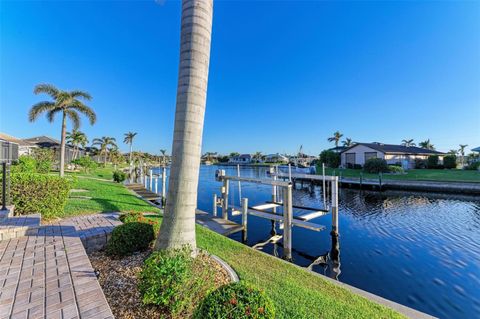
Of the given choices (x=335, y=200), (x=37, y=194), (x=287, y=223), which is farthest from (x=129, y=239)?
(x=335, y=200)

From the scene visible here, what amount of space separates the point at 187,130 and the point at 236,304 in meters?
2.78

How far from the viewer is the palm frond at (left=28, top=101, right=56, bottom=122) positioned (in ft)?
62.8

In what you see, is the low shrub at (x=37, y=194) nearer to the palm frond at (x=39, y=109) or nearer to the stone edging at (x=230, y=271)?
the stone edging at (x=230, y=271)

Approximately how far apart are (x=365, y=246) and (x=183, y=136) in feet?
31.2

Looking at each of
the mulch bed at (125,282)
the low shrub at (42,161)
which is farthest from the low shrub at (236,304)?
the low shrub at (42,161)

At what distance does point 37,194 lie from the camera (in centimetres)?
717

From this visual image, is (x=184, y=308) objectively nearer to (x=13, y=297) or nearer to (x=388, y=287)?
(x=13, y=297)

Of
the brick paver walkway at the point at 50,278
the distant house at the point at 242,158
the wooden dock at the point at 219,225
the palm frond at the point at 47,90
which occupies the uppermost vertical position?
the palm frond at the point at 47,90

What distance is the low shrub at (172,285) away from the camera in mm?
2883

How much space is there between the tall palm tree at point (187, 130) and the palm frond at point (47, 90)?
2204 centimetres

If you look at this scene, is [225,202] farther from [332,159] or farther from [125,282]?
[332,159]

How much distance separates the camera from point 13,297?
2898mm

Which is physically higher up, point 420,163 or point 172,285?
point 420,163

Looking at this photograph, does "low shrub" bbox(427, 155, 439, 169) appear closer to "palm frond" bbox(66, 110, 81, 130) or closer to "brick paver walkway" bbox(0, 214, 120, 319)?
"brick paver walkway" bbox(0, 214, 120, 319)
